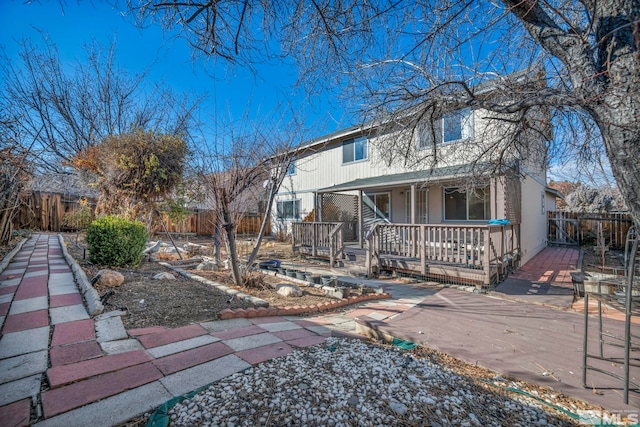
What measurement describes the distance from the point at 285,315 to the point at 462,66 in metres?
3.84

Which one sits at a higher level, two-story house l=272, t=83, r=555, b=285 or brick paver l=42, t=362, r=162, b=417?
two-story house l=272, t=83, r=555, b=285

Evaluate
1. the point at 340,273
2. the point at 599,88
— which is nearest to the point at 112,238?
the point at 340,273

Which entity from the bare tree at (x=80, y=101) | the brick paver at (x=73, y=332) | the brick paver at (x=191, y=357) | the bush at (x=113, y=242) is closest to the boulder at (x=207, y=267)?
the bush at (x=113, y=242)

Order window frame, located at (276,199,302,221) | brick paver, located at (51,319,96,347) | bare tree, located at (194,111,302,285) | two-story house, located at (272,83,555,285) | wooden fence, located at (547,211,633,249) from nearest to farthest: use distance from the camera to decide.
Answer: brick paver, located at (51,319,96,347)
two-story house, located at (272,83,555,285)
bare tree, located at (194,111,302,285)
wooden fence, located at (547,211,633,249)
window frame, located at (276,199,302,221)

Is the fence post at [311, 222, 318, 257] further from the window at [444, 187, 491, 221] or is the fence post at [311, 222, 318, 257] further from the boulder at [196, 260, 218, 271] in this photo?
the window at [444, 187, 491, 221]

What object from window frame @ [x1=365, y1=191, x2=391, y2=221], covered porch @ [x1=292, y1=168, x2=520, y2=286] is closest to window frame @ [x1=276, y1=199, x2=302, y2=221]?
covered porch @ [x1=292, y1=168, x2=520, y2=286]

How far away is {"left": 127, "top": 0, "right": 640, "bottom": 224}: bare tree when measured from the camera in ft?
6.33

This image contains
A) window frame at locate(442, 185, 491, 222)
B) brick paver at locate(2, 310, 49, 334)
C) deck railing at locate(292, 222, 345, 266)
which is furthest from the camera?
window frame at locate(442, 185, 491, 222)

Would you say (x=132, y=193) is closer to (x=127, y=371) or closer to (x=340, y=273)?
(x=340, y=273)

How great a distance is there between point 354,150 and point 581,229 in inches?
445

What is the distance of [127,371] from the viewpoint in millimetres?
2045

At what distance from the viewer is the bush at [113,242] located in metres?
5.48

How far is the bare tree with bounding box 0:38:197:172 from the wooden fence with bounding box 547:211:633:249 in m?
16.6

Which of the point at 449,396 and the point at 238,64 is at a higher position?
the point at 238,64
